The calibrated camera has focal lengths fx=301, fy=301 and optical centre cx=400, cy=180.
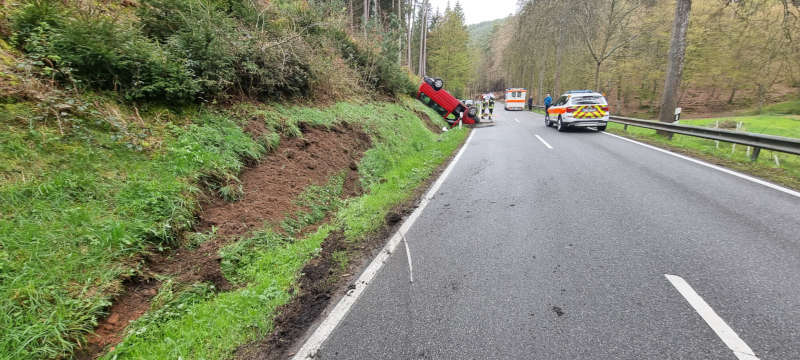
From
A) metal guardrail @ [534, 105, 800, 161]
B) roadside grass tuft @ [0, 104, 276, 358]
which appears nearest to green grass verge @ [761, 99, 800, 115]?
metal guardrail @ [534, 105, 800, 161]

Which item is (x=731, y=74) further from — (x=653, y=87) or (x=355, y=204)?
(x=355, y=204)

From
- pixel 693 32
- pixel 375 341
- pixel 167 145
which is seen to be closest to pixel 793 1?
pixel 375 341

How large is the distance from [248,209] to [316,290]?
1560mm

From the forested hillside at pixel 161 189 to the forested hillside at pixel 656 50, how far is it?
77.6 ft

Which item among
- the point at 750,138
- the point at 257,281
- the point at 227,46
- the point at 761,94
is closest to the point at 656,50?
the point at 761,94

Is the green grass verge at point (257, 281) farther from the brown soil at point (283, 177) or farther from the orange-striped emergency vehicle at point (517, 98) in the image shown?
the orange-striped emergency vehicle at point (517, 98)

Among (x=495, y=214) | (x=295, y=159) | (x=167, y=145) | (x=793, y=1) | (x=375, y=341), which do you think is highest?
(x=793, y=1)

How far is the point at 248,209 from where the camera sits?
365 centimetres

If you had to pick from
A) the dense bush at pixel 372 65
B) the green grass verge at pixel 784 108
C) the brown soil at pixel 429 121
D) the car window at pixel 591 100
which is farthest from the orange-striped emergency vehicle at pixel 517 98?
the dense bush at pixel 372 65

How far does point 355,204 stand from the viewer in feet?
15.3

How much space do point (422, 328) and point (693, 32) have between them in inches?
1332

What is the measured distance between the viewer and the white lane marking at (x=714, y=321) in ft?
6.07

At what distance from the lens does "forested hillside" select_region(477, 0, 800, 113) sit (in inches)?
842

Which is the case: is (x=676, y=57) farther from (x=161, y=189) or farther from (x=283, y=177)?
(x=161, y=189)
